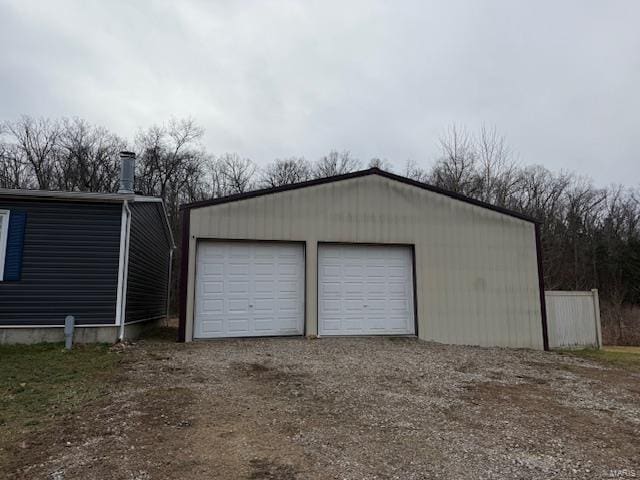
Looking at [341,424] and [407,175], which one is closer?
[341,424]

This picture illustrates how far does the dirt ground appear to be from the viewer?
345 centimetres

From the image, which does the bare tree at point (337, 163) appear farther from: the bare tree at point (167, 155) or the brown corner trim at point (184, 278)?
the brown corner trim at point (184, 278)

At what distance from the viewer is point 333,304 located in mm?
10820

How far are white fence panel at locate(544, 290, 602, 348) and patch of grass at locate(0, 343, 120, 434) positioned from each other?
10758mm

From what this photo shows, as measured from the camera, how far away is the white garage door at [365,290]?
426 inches

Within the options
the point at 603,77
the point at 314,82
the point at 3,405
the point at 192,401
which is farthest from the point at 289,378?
the point at 603,77

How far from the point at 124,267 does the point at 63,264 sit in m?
1.15

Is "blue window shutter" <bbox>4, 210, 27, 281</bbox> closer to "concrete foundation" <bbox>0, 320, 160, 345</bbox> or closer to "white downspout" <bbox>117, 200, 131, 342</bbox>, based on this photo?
"concrete foundation" <bbox>0, 320, 160, 345</bbox>

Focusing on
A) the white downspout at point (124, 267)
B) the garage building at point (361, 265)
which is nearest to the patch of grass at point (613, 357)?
the garage building at point (361, 265)

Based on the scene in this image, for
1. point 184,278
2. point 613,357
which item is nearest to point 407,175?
point 613,357

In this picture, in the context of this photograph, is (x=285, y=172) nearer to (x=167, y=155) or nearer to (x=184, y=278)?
(x=167, y=155)

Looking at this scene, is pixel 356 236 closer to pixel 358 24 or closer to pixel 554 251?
pixel 358 24

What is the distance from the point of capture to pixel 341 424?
4.50m

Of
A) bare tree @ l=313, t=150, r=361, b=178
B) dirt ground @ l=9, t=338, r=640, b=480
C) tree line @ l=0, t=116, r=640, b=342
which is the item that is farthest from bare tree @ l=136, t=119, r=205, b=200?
dirt ground @ l=9, t=338, r=640, b=480
